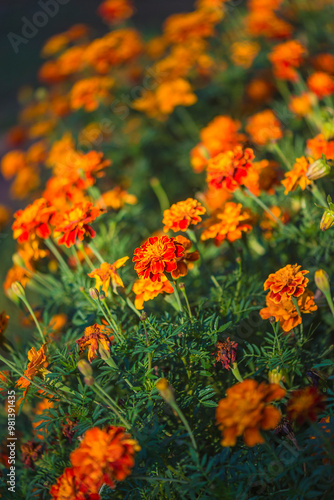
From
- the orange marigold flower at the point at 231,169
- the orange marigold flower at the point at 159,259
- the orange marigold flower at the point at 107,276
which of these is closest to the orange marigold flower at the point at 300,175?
the orange marigold flower at the point at 231,169

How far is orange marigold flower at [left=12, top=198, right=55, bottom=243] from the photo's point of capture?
4.83 ft

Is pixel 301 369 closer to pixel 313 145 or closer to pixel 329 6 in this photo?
pixel 313 145

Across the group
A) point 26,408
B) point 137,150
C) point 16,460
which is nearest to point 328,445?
point 16,460

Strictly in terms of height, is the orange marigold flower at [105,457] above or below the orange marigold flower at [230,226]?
above

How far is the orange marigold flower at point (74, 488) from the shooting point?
94 centimetres

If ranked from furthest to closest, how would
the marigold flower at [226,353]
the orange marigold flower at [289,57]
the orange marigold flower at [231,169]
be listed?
the orange marigold flower at [289,57] < the orange marigold flower at [231,169] < the marigold flower at [226,353]

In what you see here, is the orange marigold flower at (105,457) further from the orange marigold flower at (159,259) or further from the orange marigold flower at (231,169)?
the orange marigold flower at (231,169)

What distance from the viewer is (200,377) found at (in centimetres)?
133

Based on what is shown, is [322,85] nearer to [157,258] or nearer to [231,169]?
[231,169]

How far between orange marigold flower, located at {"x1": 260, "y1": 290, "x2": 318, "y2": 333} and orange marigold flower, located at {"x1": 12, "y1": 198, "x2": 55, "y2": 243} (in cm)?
76

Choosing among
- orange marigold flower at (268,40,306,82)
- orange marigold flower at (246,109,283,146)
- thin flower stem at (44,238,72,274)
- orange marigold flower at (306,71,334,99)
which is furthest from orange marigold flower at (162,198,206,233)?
orange marigold flower at (268,40,306,82)

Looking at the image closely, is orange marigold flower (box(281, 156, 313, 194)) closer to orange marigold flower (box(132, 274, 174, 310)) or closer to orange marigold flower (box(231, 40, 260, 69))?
orange marigold flower (box(132, 274, 174, 310))

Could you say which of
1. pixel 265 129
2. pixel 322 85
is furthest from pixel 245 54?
pixel 265 129

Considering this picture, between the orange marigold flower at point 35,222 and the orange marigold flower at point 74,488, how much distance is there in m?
0.75
